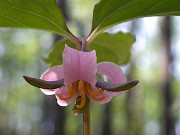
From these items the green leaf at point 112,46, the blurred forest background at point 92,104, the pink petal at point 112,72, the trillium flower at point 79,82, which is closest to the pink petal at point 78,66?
the trillium flower at point 79,82

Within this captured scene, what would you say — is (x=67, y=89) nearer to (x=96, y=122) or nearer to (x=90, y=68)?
(x=90, y=68)

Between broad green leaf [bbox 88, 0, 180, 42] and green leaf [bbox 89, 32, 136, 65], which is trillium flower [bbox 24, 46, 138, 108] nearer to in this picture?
broad green leaf [bbox 88, 0, 180, 42]

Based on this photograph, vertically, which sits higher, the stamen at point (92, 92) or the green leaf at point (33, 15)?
the green leaf at point (33, 15)

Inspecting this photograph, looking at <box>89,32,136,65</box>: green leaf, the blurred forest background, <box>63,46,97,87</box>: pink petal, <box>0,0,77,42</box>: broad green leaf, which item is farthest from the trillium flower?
the blurred forest background

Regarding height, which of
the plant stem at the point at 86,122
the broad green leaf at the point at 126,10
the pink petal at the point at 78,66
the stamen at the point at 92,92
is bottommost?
the plant stem at the point at 86,122

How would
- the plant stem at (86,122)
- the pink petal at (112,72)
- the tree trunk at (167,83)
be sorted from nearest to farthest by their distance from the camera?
1. the plant stem at (86,122)
2. the pink petal at (112,72)
3. the tree trunk at (167,83)

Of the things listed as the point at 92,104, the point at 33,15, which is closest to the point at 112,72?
the point at 33,15

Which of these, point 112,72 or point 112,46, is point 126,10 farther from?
point 112,46

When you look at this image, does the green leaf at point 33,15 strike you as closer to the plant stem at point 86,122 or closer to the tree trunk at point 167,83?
the plant stem at point 86,122
